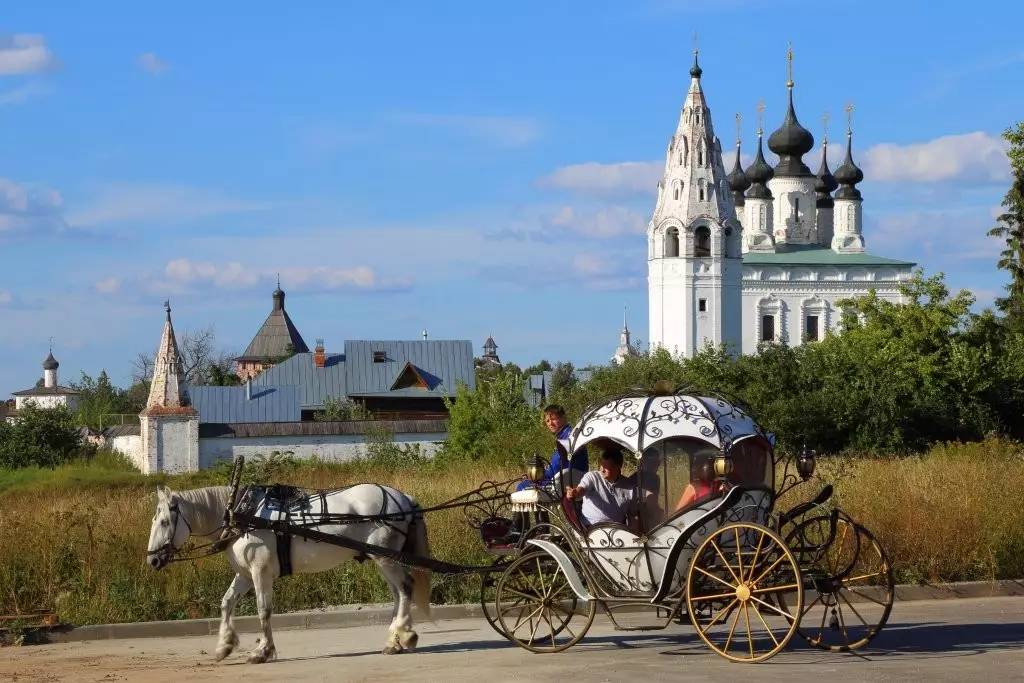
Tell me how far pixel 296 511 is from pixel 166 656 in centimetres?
158

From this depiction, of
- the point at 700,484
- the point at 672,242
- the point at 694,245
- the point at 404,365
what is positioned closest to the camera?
the point at 700,484

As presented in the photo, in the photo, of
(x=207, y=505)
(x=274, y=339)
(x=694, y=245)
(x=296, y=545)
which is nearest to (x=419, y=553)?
(x=296, y=545)

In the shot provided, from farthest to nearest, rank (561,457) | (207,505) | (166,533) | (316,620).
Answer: (316,620)
(561,457)
(207,505)
(166,533)

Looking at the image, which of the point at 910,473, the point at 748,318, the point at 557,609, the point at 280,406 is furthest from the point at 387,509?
the point at 748,318

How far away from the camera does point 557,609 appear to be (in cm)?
1145

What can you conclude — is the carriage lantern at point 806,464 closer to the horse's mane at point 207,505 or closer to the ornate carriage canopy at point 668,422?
the ornate carriage canopy at point 668,422

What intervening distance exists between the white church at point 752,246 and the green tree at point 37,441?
52.8m

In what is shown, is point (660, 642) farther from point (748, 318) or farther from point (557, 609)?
point (748, 318)

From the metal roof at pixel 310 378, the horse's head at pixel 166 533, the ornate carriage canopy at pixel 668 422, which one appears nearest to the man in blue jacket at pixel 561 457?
the ornate carriage canopy at pixel 668 422

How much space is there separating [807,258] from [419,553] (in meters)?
107

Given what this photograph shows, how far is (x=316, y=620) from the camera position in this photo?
44.9 ft

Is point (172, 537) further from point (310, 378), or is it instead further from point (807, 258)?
point (807, 258)

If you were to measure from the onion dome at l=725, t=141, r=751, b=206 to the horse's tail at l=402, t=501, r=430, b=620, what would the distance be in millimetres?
110456

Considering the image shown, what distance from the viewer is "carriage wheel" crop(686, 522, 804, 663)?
10.3 meters
